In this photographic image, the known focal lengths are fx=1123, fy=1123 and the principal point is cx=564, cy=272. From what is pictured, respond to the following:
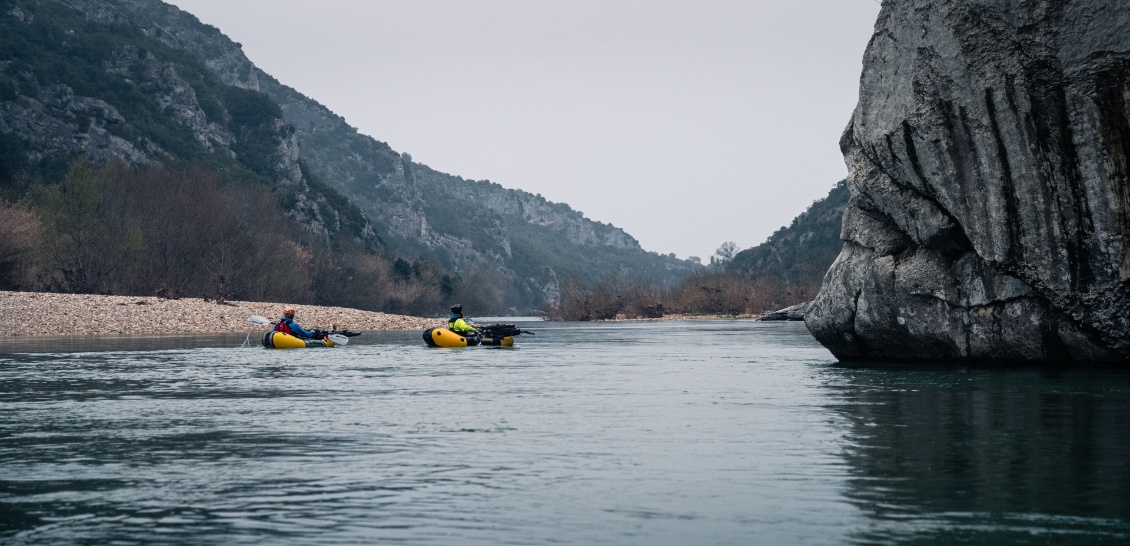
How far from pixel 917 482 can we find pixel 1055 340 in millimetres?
15283

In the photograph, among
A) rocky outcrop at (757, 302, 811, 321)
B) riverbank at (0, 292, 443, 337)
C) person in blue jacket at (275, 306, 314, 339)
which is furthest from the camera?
rocky outcrop at (757, 302, 811, 321)

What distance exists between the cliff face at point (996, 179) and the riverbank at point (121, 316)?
141 ft

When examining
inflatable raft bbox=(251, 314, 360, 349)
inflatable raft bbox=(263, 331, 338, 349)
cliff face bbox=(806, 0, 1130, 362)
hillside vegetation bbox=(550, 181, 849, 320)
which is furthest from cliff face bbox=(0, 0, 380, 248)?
cliff face bbox=(806, 0, 1130, 362)

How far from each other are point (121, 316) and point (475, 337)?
29107mm

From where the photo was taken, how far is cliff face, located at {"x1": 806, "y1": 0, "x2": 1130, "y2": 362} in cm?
2109

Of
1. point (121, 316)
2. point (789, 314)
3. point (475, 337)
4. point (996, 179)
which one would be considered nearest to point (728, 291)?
point (789, 314)

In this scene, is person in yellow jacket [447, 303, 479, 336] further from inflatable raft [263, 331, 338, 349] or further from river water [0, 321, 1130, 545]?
river water [0, 321, 1130, 545]

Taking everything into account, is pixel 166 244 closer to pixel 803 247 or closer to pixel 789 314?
pixel 789 314

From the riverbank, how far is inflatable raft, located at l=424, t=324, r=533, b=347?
24.5 metres

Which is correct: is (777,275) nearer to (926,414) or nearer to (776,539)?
(926,414)

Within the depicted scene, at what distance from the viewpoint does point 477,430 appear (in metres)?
14.8

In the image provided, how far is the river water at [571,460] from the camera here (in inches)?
338

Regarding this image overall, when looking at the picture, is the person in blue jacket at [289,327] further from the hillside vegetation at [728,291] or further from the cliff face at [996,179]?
the hillside vegetation at [728,291]

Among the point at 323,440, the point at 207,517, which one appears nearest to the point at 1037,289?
the point at 323,440
